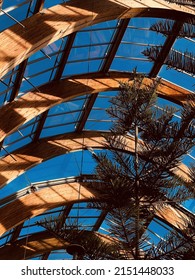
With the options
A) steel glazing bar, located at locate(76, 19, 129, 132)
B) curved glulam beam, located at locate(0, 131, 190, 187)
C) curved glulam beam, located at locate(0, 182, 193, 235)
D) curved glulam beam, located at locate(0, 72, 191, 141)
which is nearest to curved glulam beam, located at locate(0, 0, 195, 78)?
steel glazing bar, located at locate(76, 19, 129, 132)

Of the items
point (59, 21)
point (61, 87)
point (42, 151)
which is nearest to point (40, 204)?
point (42, 151)

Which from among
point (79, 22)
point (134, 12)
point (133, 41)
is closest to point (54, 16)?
point (79, 22)

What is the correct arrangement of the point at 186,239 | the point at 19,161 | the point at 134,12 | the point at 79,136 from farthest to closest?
1. the point at 79,136
2. the point at 19,161
3. the point at 134,12
4. the point at 186,239

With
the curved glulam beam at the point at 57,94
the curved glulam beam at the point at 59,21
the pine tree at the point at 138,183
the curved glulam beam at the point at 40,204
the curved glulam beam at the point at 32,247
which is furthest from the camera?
the curved glulam beam at the point at 32,247

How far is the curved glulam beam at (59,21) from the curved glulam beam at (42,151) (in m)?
4.11

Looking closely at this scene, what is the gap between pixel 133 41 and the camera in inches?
579

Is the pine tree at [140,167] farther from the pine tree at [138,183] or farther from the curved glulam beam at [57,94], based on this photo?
the curved glulam beam at [57,94]

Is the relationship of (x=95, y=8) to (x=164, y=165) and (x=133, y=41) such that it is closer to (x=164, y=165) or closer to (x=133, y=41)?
(x=133, y=41)

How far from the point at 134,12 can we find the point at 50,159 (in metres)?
6.83

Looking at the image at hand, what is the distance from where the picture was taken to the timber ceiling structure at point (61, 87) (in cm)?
1115

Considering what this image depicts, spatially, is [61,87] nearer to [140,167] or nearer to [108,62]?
[108,62]

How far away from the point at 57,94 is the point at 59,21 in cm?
388

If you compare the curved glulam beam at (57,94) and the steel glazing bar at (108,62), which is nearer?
the curved glulam beam at (57,94)

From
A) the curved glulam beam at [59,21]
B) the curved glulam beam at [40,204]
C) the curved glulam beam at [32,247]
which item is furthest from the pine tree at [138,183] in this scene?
the curved glulam beam at [32,247]
